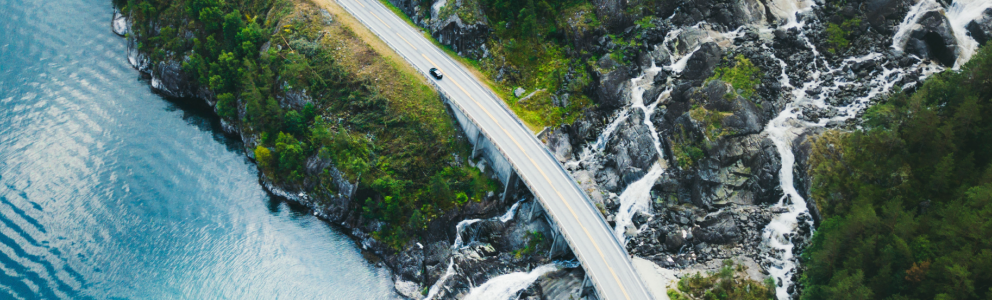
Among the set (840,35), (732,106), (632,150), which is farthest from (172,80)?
(840,35)

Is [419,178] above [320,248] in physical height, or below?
above

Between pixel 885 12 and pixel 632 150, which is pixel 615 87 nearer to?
pixel 632 150

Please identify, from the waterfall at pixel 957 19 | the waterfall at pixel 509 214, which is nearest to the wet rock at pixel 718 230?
the waterfall at pixel 509 214

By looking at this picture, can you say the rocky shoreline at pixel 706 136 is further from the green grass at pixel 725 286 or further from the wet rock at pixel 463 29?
the wet rock at pixel 463 29

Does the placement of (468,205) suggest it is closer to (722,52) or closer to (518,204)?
(518,204)

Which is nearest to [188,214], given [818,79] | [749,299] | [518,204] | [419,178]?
[419,178]

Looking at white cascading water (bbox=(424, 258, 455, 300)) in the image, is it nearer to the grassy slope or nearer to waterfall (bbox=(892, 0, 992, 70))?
the grassy slope
